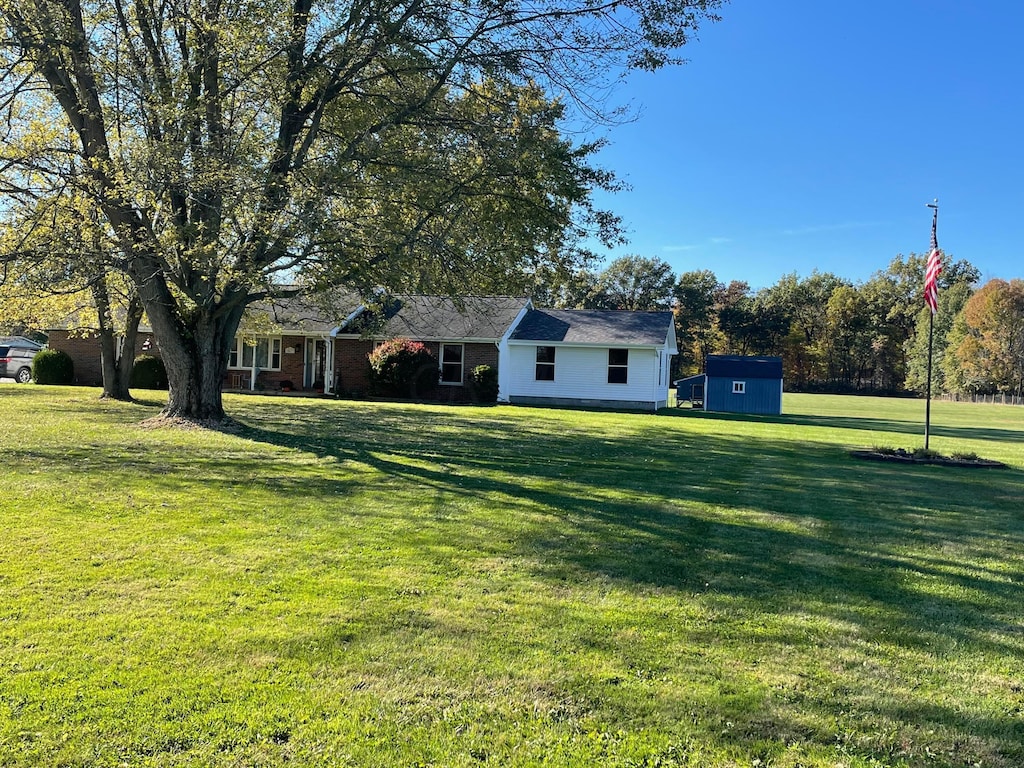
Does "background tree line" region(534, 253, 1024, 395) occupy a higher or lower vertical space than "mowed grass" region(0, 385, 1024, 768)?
higher

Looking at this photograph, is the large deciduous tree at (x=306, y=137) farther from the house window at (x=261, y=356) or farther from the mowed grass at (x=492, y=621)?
the house window at (x=261, y=356)

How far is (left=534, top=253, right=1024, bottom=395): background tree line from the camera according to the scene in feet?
201

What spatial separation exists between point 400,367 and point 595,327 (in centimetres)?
775

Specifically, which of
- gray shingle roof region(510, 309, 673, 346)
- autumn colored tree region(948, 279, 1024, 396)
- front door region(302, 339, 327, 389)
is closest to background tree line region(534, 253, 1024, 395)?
autumn colored tree region(948, 279, 1024, 396)

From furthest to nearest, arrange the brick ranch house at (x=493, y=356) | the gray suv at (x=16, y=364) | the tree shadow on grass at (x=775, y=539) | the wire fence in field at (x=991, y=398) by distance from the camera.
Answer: the wire fence in field at (x=991, y=398) → the gray suv at (x=16, y=364) → the brick ranch house at (x=493, y=356) → the tree shadow on grass at (x=775, y=539)

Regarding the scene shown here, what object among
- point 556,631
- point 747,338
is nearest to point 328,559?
point 556,631

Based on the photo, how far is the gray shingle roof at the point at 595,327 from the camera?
25.2m

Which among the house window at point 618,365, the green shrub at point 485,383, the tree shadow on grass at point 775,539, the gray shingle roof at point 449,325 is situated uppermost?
the gray shingle roof at point 449,325

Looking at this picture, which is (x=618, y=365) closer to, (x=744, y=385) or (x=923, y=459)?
(x=744, y=385)

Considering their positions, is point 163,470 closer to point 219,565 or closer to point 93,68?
point 219,565

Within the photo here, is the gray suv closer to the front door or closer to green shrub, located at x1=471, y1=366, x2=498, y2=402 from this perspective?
the front door

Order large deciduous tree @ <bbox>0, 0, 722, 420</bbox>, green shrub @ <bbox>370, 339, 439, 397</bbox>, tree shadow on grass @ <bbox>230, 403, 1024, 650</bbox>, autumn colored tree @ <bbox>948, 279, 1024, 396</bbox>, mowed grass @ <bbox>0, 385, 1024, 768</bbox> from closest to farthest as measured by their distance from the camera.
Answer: mowed grass @ <bbox>0, 385, 1024, 768</bbox>, tree shadow on grass @ <bbox>230, 403, 1024, 650</bbox>, large deciduous tree @ <bbox>0, 0, 722, 420</bbox>, green shrub @ <bbox>370, 339, 439, 397</bbox>, autumn colored tree @ <bbox>948, 279, 1024, 396</bbox>

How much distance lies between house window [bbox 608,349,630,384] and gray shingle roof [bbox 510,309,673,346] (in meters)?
0.57

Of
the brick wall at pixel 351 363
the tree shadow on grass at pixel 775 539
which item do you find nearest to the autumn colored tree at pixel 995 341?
the brick wall at pixel 351 363
